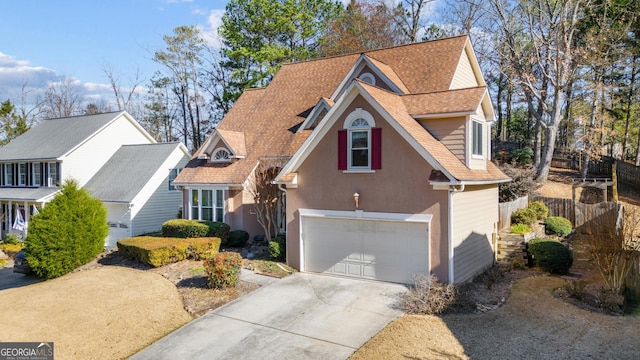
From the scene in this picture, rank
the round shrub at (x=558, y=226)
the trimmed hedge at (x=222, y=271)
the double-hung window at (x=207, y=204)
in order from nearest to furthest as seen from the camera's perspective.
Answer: the trimmed hedge at (x=222, y=271), the round shrub at (x=558, y=226), the double-hung window at (x=207, y=204)

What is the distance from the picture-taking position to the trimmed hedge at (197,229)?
1897 centimetres

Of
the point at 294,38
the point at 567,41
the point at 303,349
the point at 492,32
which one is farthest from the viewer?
the point at 294,38

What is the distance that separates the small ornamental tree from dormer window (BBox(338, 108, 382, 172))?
13206 millimetres

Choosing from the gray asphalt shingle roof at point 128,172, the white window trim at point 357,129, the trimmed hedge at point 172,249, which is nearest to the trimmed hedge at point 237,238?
the trimmed hedge at point 172,249

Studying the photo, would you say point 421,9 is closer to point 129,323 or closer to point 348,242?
point 348,242

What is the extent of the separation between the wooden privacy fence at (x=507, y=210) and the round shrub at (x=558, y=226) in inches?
61.6

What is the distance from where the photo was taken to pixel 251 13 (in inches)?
1462

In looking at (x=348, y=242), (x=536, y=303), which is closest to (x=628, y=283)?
(x=536, y=303)

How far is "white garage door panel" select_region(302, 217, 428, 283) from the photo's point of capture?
1314 cm

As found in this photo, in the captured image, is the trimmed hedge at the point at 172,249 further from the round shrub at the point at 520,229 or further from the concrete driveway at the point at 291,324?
the round shrub at the point at 520,229

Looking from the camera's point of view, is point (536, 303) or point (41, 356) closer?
point (41, 356)

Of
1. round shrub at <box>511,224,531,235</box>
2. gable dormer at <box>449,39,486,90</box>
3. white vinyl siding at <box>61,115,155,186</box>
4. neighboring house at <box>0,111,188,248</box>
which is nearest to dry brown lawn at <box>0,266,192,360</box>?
neighboring house at <box>0,111,188,248</box>

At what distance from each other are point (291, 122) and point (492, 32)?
19682 mm

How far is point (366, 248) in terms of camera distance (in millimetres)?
14047
